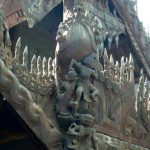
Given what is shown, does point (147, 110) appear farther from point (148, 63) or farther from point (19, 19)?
point (148, 63)

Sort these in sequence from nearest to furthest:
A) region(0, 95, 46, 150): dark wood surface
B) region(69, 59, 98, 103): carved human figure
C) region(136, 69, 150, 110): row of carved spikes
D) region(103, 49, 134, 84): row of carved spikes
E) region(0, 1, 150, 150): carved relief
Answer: region(0, 1, 150, 150): carved relief < region(0, 95, 46, 150): dark wood surface < region(69, 59, 98, 103): carved human figure < region(103, 49, 134, 84): row of carved spikes < region(136, 69, 150, 110): row of carved spikes

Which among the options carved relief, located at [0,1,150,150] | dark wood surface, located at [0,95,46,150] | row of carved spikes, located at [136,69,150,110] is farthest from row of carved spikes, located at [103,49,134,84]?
dark wood surface, located at [0,95,46,150]

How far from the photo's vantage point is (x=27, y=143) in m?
6.33

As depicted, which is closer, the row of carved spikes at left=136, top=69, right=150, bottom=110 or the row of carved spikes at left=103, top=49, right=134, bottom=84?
the row of carved spikes at left=103, top=49, right=134, bottom=84

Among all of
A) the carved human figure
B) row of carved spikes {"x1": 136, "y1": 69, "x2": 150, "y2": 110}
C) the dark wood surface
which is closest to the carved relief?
the carved human figure

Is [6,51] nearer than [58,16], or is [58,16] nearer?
[6,51]

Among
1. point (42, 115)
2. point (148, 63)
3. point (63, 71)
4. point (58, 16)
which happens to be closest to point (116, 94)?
point (63, 71)

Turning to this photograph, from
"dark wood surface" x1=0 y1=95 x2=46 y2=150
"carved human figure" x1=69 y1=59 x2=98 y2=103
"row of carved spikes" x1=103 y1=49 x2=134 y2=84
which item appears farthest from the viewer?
"row of carved spikes" x1=103 y1=49 x2=134 y2=84

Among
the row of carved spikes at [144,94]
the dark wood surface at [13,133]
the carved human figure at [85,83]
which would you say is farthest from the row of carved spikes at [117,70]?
the dark wood surface at [13,133]

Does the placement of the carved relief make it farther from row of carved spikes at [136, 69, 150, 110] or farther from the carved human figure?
row of carved spikes at [136, 69, 150, 110]

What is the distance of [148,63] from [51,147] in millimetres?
6202

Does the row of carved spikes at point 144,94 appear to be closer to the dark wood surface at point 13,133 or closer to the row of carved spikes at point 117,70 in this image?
the row of carved spikes at point 117,70

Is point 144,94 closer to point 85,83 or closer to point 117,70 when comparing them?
point 117,70

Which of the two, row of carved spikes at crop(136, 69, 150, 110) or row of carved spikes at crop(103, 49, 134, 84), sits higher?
row of carved spikes at crop(103, 49, 134, 84)
